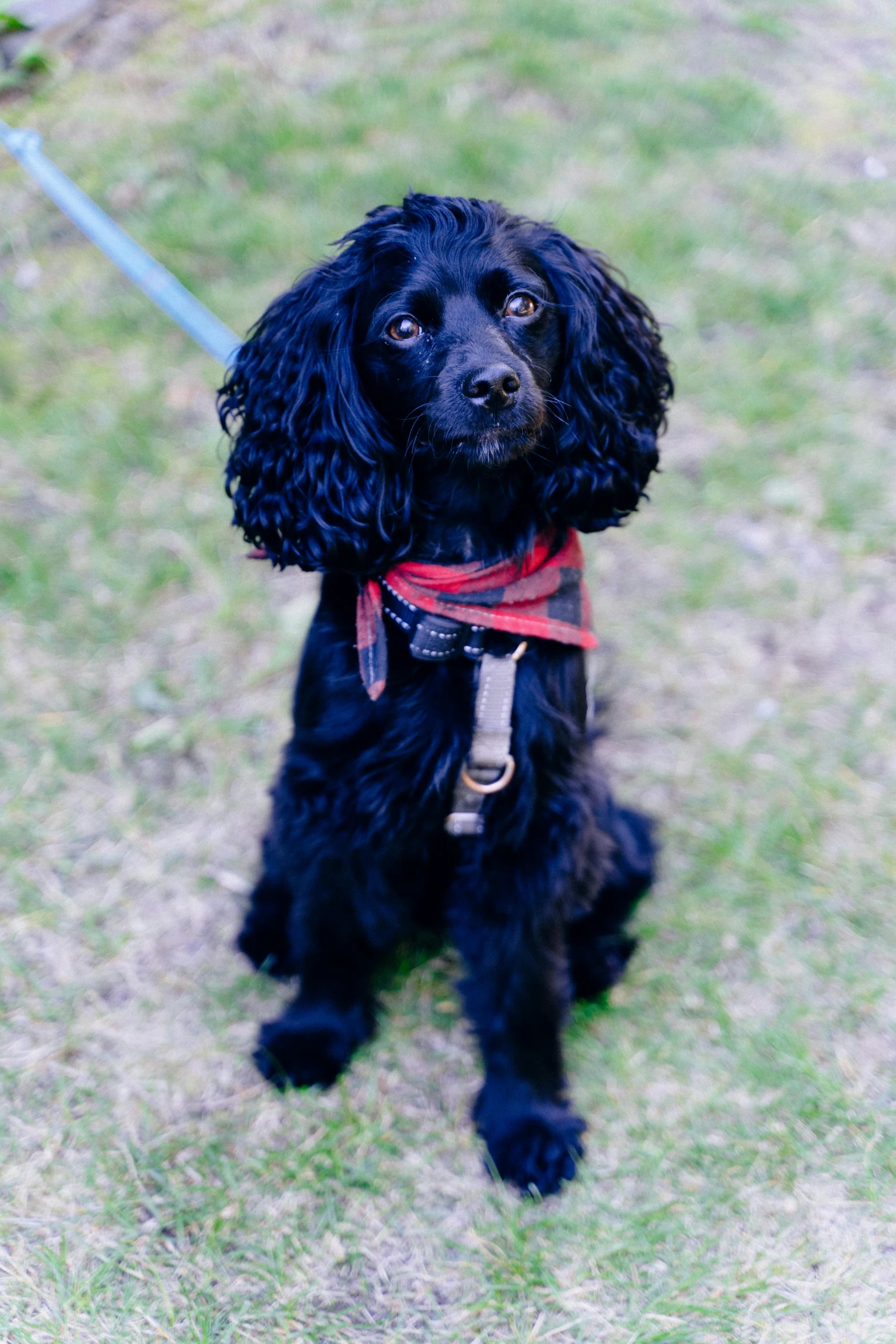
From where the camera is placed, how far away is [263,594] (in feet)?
12.1

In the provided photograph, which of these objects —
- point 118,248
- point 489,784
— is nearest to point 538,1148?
point 489,784

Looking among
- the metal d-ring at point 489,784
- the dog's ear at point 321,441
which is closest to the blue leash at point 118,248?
the dog's ear at point 321,441

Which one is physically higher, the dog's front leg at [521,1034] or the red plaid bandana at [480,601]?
the red plaid bandana at [480,601]

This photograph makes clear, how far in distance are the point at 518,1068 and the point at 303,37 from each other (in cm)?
542

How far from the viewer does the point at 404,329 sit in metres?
2.00

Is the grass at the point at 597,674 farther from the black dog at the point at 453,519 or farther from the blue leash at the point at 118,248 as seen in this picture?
the blue leash at the point at 118,248

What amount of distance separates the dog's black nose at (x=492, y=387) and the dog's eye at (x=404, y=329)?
201 millimetres

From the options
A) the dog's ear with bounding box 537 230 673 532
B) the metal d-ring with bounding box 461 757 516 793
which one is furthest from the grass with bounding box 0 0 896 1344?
the dog's ear with bounding box 537 230 673 532

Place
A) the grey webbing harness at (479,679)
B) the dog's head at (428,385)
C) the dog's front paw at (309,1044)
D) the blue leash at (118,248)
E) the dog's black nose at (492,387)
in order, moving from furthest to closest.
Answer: the blue leash at (118,248) < the dog's front paw at (309,1044) < the grey webbing harness at (479,679) < the dog's head at (428,385) < the dog's black nose at (492,387)

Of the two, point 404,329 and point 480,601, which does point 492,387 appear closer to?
point 404,329

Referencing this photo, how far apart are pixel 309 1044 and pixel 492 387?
5.38ft

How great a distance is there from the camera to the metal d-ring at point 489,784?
2.15m

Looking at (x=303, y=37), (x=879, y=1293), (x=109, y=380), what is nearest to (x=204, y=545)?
(x=109, y=380)

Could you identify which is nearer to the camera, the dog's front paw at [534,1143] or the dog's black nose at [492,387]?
the dog's black nose at [492,387]
